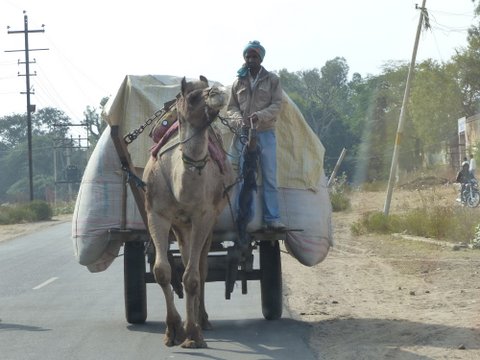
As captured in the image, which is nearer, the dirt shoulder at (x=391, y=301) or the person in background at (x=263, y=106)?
the dirt shoulder at (x=391, y=301)

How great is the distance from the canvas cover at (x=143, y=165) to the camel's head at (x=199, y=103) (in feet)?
6.06

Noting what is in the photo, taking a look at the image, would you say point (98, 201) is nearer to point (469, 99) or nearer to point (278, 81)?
point (278, 81)

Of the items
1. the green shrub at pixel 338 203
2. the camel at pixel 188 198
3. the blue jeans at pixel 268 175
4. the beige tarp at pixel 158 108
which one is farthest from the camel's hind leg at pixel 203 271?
the green shrub at pixel 338 203

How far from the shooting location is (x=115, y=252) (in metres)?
11.2

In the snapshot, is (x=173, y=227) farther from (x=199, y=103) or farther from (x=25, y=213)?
(x=25, y=213)

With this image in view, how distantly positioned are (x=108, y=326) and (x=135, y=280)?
602 mm

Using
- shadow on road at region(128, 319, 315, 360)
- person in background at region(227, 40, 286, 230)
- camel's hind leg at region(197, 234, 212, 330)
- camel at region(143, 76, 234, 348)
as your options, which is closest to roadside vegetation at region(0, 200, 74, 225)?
shadow on road at region(128, 319, 315, 360)

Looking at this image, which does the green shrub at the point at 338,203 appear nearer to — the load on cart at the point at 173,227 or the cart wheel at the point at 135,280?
the load on cart at the point at 173,227

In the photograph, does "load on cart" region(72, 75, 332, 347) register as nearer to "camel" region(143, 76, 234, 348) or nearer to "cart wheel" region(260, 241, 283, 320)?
"cart wheel" region(260, 241, 283, 320)

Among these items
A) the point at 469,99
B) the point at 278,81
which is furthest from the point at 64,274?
the point at 469,99

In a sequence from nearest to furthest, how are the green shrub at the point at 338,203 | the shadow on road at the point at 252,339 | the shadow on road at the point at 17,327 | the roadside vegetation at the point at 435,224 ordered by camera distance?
the shadow on road at the point at 252,339
the shadow on road at the point at 17,327
the roadside vegetation at the point at 435,224
the green shrub at the point at 338,203

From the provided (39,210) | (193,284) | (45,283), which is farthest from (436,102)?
(193,284)

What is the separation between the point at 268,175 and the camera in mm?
10852

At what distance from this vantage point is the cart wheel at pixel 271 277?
37.3 feet
